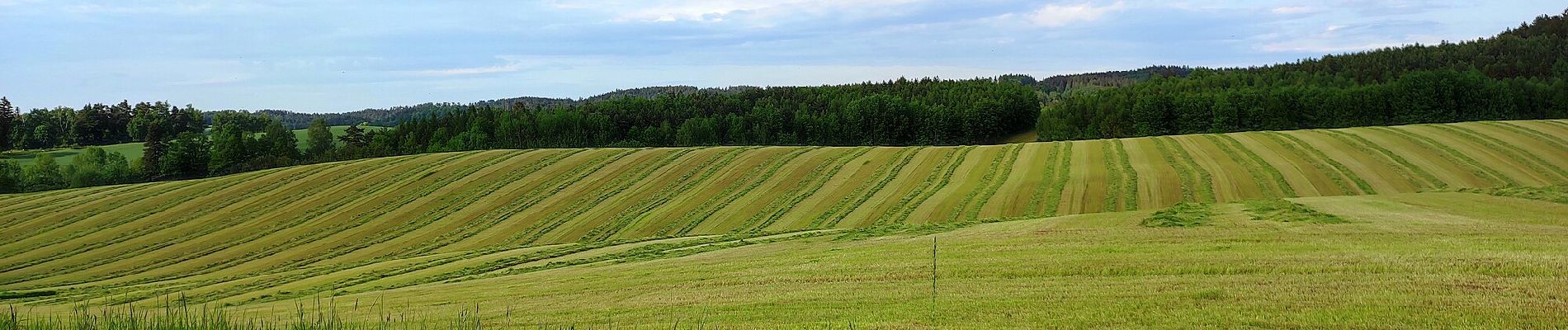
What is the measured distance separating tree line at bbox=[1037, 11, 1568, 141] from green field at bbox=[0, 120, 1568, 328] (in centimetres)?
3672

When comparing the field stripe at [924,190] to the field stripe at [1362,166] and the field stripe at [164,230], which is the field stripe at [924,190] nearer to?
the field stripe at [1362,166]

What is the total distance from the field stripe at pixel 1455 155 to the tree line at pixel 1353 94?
38.1 m

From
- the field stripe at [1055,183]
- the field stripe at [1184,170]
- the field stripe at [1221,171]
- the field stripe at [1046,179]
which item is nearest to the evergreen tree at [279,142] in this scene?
the field stripe at [1046,179]

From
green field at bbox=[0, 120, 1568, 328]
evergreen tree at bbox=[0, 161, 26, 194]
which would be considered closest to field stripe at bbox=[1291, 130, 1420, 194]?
green field at bbox=[0, 120, 1568, 328]

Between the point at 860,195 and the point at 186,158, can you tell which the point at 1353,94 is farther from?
the point at 186,158

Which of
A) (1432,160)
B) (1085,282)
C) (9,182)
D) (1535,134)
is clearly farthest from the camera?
(9,182)

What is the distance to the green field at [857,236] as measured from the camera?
1137cm

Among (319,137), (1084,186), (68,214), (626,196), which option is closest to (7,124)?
(319,137)

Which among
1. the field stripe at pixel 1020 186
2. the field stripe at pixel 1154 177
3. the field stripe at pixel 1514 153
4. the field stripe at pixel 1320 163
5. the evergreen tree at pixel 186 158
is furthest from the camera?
the evergreen tree at pixel 186 158

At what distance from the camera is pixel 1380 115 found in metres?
92.6

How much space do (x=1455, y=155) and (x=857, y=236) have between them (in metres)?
39.5

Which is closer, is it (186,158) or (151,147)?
(186,158)

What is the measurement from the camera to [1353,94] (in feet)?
307

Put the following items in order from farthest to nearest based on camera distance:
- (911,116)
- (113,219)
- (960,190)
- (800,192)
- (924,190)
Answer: (911,116)
(113,219)
(800,192)
(924,190)
(960,190)
